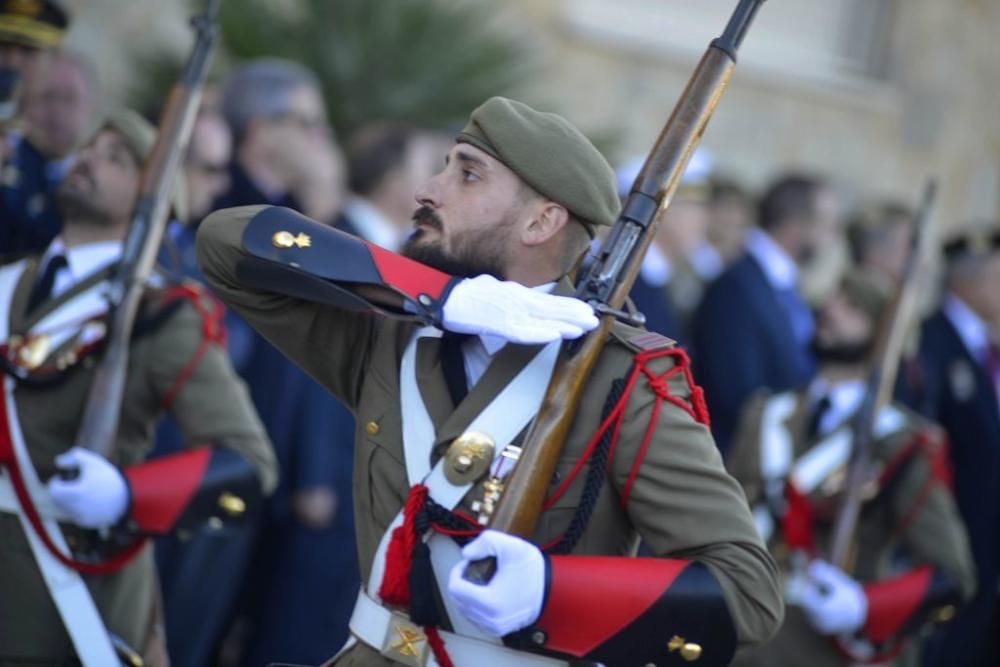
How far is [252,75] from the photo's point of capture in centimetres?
646

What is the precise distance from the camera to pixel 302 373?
6066 millimetres

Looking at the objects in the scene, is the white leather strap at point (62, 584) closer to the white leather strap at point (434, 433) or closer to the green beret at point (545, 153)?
the white leather strap at point (434, 433)

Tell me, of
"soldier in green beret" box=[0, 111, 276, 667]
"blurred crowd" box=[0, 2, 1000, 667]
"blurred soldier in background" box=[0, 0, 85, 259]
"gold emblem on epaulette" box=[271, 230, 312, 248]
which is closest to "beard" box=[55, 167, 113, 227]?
"soldier in green beret" box=[0, 111, 276, 667]

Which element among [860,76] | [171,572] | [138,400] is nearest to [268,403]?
[171,572]

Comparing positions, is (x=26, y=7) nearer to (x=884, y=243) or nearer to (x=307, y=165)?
(x=307, y=165)

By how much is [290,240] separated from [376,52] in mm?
5984

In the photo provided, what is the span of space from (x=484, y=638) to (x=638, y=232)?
820 millimetres

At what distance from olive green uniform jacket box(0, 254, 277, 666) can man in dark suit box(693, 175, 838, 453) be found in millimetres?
3274

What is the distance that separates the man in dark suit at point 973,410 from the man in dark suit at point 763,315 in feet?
2.13

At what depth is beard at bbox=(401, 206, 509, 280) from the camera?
3.09 m

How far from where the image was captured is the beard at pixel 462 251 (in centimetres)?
309

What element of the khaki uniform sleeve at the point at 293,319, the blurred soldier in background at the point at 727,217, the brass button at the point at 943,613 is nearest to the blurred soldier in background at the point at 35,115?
the khaki uniform sleeve at the point at 293,319

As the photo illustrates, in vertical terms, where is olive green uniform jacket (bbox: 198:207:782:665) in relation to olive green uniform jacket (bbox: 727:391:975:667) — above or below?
above

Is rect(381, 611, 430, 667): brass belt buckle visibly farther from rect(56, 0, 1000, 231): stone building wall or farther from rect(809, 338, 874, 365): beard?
rect(56, 0, 1000, 231): stone building wall
